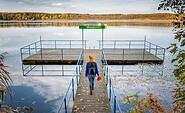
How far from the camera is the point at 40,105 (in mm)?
10883

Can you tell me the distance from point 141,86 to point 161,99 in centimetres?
248

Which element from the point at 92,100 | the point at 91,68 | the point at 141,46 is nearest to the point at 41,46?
the point at 91,68

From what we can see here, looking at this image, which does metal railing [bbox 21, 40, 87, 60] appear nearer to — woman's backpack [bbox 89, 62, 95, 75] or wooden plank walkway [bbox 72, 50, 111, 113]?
wooden plank walkway [bbox 72, 50, 111, 113]

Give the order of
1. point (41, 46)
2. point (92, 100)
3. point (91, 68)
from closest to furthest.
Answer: point (91, 68)
point (92, 100)
point (41, 46)

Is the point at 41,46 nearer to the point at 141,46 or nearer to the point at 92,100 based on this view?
the point at 92,100

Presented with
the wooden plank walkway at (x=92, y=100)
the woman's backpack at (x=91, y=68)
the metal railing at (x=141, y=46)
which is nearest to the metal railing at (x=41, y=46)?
the metal railing at (x=141, y=46)

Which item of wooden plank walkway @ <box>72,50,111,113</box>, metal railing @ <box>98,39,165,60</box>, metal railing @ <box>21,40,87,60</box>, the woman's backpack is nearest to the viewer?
wooden plank walkway @ <box>72,50,111,113</box>

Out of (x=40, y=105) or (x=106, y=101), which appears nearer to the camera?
(x=106, y=101)

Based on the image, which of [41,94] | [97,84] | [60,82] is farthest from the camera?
[60,82]

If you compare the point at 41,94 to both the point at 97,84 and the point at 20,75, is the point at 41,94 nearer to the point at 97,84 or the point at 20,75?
the point at 97,84

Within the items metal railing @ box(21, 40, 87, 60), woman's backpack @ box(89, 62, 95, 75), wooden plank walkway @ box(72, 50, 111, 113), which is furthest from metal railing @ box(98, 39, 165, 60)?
woman's backpack @ box(89, 62, 95, 75)

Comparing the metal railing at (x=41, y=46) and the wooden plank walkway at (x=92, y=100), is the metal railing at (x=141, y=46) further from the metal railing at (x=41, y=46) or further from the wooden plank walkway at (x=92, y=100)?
the wooden plank walkway at (x=92, y=100)

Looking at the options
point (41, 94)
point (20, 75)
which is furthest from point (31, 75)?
point (41, 94)

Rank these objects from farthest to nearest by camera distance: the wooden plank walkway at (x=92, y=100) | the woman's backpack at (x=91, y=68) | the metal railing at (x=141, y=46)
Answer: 1. the metal railing at (x=141, y=46)
2. the woman's backpack at (x=91, y=68)
3. the wooden plank walkway at (x=92, y=100)
